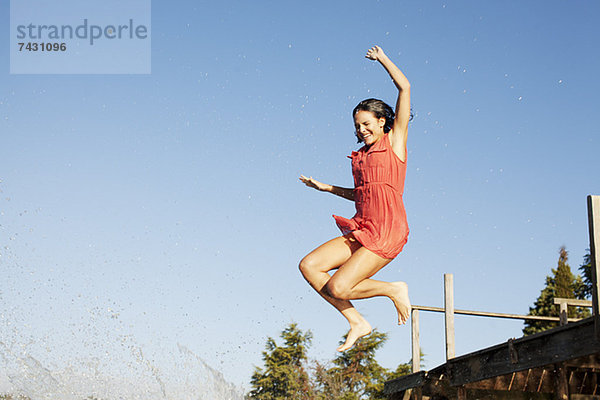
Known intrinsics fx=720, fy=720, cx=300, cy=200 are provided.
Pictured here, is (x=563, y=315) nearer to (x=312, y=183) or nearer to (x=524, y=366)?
(x=524, y=366)

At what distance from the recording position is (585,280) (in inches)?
1024

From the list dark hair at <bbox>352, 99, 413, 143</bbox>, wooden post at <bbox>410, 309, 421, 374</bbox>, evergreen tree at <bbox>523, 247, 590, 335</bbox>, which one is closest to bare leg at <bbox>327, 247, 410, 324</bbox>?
dark hair at <bbox>352, 99, 413, 143</bbox>

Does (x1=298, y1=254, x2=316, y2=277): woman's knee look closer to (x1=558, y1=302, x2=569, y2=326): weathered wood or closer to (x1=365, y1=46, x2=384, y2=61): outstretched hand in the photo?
(x1=365, y1=46, x2=384, y2=61): outstretched hand

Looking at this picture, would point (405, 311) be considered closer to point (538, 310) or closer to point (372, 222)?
point (372, 222)

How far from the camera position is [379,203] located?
4.32 metres

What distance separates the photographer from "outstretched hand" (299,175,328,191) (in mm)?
4980

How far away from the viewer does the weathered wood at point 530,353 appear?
6.57 metres

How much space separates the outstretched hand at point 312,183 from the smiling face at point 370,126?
0.57 metres

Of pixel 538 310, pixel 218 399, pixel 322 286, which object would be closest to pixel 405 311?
pixel 322 286

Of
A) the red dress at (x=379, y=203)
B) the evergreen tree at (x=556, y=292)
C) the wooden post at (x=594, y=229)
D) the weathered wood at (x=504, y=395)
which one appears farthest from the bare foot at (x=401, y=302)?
the evergreen tree at (x=556, y=292)

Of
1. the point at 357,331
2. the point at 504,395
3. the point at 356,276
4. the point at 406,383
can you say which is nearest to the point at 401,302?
the point at 357,331

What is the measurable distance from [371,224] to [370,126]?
0.65m

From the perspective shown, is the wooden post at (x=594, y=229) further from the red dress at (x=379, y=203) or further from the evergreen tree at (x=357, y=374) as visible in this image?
the evergreen tree at (x=357, y=374)

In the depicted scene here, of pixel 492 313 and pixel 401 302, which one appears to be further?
pixel 492 313
